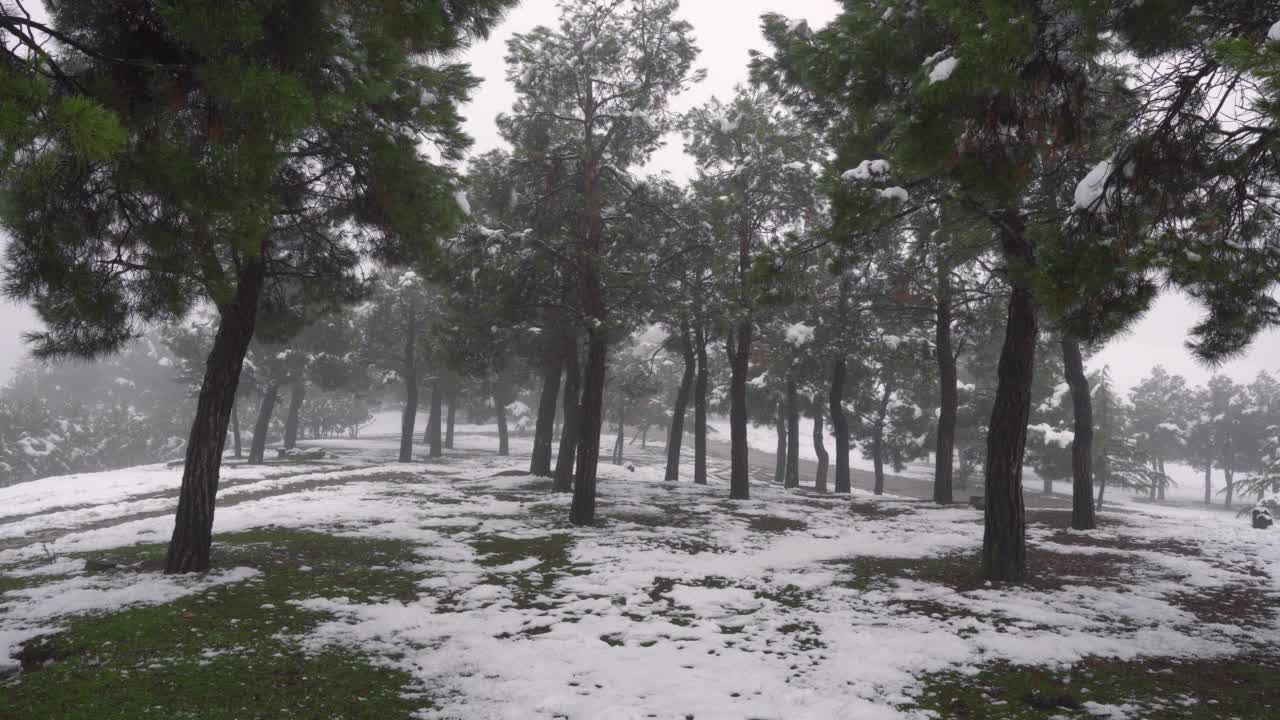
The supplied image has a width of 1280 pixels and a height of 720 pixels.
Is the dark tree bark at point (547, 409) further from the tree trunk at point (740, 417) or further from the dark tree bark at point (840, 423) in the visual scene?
the dark tree bark at point (840, 423)

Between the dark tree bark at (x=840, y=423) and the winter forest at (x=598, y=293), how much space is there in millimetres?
6429

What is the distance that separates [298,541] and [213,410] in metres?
3.13

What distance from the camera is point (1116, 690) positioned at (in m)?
4.66

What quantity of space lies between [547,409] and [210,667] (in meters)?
16.5

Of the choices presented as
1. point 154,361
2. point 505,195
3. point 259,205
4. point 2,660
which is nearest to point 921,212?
point 505,195

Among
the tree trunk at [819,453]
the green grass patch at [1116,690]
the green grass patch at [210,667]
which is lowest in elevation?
the green grass patch at [210,667]

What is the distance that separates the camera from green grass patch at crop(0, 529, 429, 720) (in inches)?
161

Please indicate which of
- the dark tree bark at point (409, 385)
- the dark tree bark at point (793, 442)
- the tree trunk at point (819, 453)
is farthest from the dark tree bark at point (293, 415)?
the tree trunk at point (819, 453)

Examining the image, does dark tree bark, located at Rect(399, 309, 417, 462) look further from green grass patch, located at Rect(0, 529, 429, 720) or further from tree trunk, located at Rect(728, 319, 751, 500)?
green grass patch, located at Rect(0, 529, 429, 720)

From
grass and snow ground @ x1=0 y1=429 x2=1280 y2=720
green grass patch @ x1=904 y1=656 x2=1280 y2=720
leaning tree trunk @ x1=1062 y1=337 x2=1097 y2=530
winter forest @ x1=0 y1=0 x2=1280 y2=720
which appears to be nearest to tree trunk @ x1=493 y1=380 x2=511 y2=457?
winter forest @ x1=0 y1=0 x2=1280 y2=720

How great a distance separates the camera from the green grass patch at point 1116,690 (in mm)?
4297

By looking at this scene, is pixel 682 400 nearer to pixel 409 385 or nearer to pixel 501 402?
pixel 409 385

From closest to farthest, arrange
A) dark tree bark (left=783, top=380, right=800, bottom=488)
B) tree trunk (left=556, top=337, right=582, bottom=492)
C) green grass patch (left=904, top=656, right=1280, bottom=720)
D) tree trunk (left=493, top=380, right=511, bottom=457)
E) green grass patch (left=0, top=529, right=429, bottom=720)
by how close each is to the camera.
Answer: green grass patch (left=0, top=529, right=429, bottom=720)
green grass patch (left=904, top=656, right=1280, bottom=720)
tree trunk (left=556, top=337, right=582, bottom=492)
dark tree bark (left=783, top=380, right=800, bottom=488)
tree trunk (left=493, top=380, right=511, bottom=457)

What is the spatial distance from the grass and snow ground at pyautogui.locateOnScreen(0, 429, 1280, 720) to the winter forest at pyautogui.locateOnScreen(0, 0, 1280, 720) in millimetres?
58
